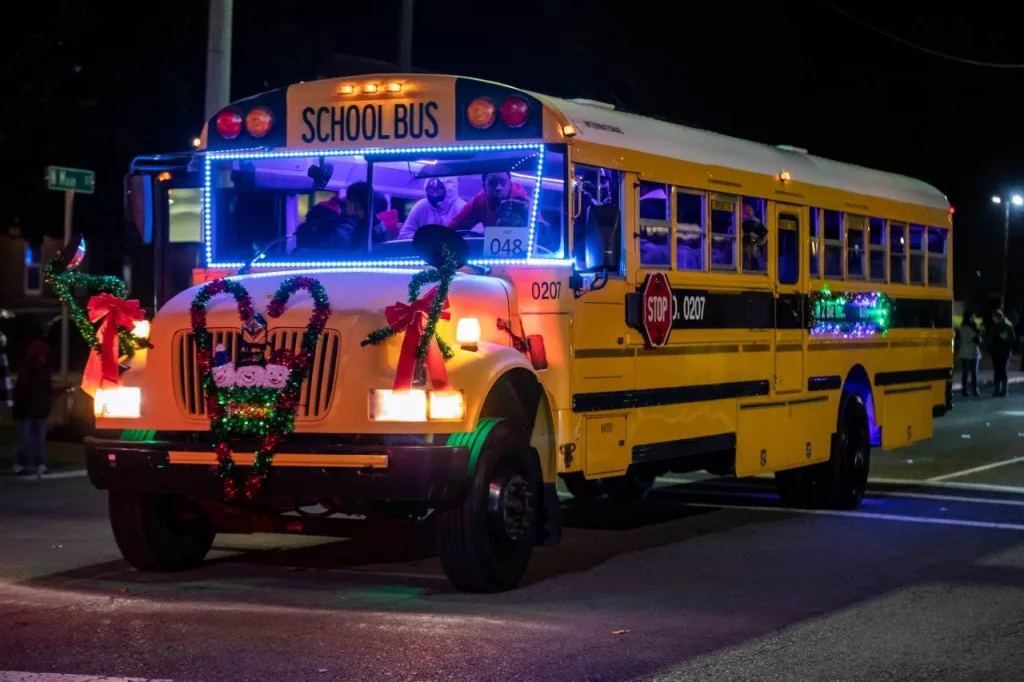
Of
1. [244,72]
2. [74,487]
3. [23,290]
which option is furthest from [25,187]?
[23,290]

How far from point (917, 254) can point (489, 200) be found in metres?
6.86

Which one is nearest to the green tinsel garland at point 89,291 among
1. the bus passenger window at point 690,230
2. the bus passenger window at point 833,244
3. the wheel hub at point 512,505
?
the wheel hub at point 512,505

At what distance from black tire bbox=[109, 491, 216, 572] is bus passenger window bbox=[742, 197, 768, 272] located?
179 inches

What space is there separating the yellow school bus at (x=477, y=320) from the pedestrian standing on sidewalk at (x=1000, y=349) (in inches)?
685

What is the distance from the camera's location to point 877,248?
14.2m

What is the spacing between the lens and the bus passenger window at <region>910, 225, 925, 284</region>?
1497 centimetres

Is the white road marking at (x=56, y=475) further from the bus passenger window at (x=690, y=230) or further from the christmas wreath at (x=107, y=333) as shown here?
the bus passenger window at (x=690, y=230)

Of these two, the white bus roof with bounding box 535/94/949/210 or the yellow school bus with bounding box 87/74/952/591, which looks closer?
the yellow school bus with bounding box 87/74/952/591

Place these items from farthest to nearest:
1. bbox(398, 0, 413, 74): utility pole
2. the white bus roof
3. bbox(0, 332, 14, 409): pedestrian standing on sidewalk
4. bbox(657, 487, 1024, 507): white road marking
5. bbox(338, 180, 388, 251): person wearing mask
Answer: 1. bbox(0, 332, 14, 409): pedestrian standing on sidewalk
2. bbox(398, 0, 413, 74): utility pole
3. bbox(657, 487, 1024, 507): white road marking
4. the white bus roof
5. bbox(338, 180, 388, 251): person wearing mask

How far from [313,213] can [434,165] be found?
842mm

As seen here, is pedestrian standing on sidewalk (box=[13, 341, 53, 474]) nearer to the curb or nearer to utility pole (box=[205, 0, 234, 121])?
utility pole (box=[205, 0, 234, 121])

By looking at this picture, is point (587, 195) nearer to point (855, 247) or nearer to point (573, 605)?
point (573, 605)

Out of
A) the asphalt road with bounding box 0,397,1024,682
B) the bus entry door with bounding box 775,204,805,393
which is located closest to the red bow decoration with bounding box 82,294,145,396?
the asphalt road with bounding box 0,397,1024,682

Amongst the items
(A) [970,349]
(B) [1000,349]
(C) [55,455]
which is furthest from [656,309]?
(B) [1000,349]
